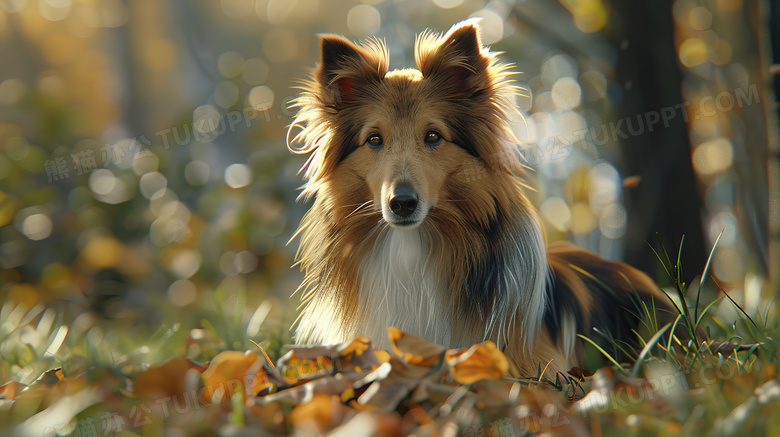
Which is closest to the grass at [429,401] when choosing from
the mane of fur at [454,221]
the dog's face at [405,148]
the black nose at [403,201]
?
the mane of fur at [454,221]

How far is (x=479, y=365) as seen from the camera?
1729 mm

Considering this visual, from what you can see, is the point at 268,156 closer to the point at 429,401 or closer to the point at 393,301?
the point at 393,301

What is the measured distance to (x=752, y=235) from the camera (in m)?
4.62

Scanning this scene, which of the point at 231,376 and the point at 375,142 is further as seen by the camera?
the point at 375,142

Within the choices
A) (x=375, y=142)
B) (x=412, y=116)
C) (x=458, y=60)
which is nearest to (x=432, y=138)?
(x=412, y=116)

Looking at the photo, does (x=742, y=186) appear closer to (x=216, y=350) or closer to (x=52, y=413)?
(x=216, y=350)

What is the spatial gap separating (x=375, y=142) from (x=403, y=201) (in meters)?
0.52

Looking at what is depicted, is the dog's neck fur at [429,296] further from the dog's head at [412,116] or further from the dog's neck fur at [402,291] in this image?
the dog's head at [412,116]

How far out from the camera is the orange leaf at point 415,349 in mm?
1800

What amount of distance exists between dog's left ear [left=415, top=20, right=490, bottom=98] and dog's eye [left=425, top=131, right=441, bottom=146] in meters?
0.30

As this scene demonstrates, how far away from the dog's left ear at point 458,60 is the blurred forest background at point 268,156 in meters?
0.42

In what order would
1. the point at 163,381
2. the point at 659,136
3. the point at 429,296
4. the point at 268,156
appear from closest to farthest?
the point at 163,381
the point at 429,296
the point at 659,136
the point at 268,156

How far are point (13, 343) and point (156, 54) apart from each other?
27.2 ft

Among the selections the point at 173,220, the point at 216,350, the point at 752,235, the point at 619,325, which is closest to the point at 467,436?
the point at 619,325
